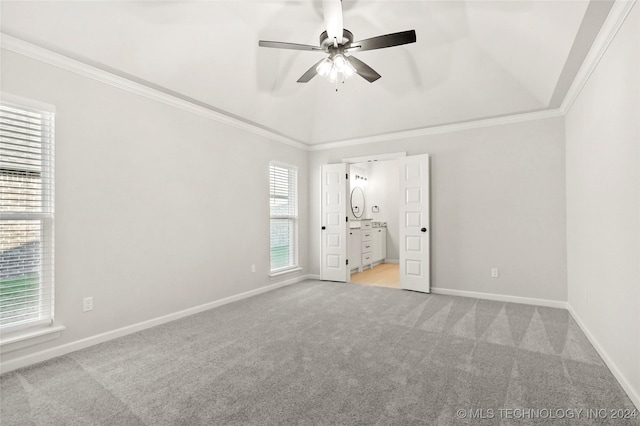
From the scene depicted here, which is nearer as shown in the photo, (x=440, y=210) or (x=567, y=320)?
(x=567, y=320)

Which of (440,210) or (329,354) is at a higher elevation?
(440,210)

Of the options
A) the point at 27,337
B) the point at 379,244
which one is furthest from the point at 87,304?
the point at 379,244

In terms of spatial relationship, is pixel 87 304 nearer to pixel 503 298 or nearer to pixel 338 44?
pixel 338 44

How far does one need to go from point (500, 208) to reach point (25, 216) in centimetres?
526

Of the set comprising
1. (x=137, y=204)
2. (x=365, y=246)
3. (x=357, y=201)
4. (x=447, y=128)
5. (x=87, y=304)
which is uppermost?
(x=447, y=128)

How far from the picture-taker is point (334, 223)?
18.9 ft

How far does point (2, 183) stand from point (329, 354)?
2.92 meters

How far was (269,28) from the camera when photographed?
337 cm

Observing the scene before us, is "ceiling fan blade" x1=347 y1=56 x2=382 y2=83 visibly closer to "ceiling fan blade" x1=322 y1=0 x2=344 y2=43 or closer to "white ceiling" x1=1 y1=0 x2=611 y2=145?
"ceiling fan blade" x1=322 y1=0 x2=344 y2=43

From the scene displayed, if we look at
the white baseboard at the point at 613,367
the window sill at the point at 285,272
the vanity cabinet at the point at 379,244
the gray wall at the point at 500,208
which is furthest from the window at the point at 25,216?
the vanity cabinet at the point at 379,244

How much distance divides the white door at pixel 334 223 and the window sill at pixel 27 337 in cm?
386

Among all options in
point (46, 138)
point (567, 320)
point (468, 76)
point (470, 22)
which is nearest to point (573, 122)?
point (468, 76)

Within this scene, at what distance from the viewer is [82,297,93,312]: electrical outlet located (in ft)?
9.44

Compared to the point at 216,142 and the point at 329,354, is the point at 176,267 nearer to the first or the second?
the point at 216,142
